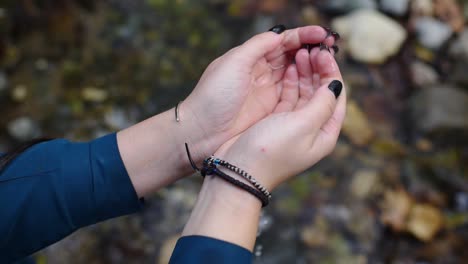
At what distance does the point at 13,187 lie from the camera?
4.72 feet

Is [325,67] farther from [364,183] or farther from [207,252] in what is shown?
[364,183]

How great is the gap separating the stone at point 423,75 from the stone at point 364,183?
1.04 meters

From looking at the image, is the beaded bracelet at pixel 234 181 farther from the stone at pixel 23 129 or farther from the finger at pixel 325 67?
the stone at pixel 23 129

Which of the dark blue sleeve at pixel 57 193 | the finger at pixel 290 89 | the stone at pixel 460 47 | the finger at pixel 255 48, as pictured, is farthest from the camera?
the stone at pixel 460 47

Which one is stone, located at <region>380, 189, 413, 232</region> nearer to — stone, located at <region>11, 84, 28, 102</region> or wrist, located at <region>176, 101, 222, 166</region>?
wrist, located at <region>176, 101, 222, 166</region>

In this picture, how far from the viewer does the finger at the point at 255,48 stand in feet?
5.81

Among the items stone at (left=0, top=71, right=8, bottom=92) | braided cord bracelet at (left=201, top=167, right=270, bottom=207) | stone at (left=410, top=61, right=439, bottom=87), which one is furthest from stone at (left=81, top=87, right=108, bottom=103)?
stone at (left=410, top=61, right=439, bottom=87)

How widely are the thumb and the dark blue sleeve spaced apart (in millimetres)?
626

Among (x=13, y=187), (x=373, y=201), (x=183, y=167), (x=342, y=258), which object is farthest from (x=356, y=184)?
(x=13, y=187)

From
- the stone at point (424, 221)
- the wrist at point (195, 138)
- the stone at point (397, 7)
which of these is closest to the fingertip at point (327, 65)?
the wrist at point (195, 138)

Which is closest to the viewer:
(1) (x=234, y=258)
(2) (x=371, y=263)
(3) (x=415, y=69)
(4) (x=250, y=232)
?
(1) (x=234, y=258)

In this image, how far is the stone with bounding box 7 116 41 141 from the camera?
3.17m

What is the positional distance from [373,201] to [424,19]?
76.0 inches

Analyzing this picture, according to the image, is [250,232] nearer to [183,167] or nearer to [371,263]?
[183,167]
